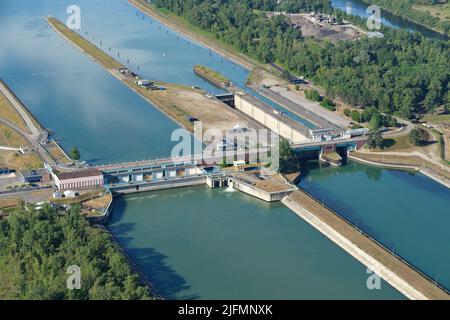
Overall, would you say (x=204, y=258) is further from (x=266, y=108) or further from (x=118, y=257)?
(x=266, y=108)

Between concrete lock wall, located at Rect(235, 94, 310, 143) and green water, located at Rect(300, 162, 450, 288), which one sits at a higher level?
concrete lock wall, located at Rect(235, 94, 310, 143)

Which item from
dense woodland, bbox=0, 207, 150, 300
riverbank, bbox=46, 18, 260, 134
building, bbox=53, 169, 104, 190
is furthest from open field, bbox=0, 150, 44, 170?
riverbank, bbox=46, 18, 260, 134

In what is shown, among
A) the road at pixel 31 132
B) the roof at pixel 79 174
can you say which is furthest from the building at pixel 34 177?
the road at pixel 31 132

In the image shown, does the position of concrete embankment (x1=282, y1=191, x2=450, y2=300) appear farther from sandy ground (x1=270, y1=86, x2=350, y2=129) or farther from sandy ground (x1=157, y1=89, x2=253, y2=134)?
sandy ground (x1=270, y1=86, x2=350, y2=129)

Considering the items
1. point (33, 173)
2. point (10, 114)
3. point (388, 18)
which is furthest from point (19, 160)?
point (388, 18)

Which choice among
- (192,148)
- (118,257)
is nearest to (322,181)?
(192,148)
